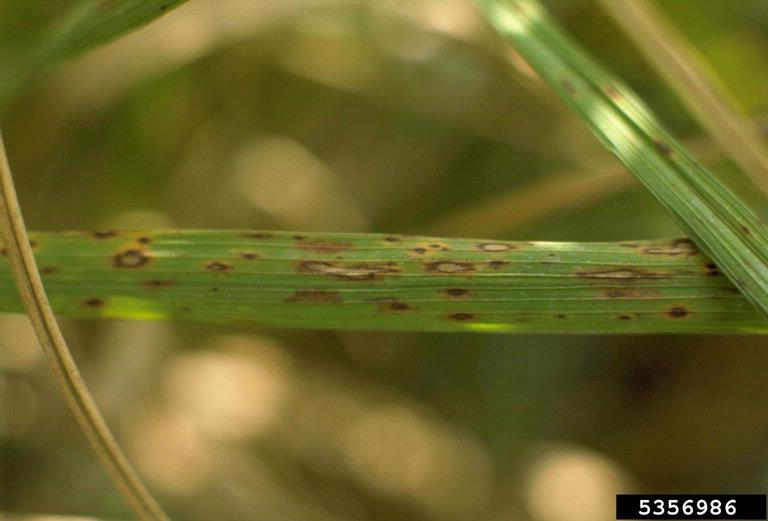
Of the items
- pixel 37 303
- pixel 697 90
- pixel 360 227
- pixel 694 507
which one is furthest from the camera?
pixel 360 227

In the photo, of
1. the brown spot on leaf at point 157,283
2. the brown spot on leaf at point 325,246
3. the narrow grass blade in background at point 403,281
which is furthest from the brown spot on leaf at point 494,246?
the brown spot on leaf at point 157,283

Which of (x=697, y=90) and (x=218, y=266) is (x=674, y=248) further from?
(x=218, y=266)

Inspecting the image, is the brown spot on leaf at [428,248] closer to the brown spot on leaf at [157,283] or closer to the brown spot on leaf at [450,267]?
the brown spot on leaf at [450,267]

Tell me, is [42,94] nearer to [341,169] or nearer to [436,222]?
[341,169]

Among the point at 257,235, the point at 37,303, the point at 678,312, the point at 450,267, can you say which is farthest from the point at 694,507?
the point at 37,303

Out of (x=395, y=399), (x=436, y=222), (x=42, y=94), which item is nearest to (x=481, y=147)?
(x=436, y=222)

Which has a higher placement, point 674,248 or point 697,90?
point 697,90

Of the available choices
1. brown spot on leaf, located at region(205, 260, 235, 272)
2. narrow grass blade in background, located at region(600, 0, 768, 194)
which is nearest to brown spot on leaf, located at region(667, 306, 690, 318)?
narrow grass blade in background, located at region(600, 0, 768, 194)
